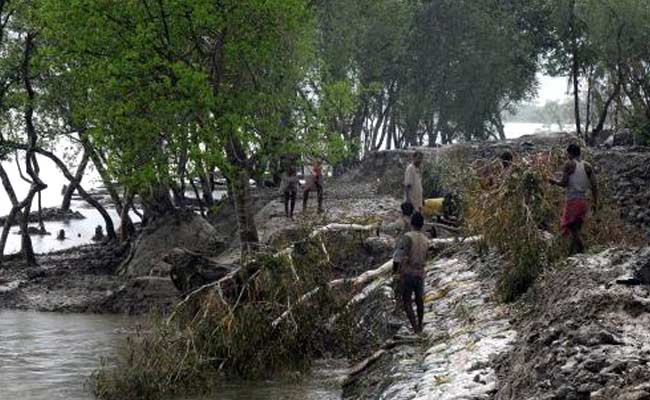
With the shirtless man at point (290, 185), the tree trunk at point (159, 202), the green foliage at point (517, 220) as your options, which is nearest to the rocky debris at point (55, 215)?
the tree trunk at point (159, 202)

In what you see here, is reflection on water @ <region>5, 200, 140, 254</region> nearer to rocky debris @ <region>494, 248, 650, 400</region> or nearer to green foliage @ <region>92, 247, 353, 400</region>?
green foliage @ <region>92, 247, 353, 400</region>

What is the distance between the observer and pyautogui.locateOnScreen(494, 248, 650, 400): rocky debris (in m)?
10.3

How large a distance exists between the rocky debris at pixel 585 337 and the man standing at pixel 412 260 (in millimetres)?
1650

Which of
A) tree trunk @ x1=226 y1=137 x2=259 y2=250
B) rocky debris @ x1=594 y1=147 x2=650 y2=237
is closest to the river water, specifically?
tree trunk @ x1=226 y1=137 x2=259 y2=250

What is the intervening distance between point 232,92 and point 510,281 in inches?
426

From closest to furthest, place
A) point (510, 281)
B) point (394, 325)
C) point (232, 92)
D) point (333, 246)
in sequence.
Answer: point (510, 281), point (394, 325), point (333, 246), point (232, 92)

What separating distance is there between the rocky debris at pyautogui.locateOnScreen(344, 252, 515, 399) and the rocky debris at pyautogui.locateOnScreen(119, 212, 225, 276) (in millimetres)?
14239

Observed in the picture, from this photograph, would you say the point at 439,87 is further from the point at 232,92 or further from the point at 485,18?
the point at 232,92

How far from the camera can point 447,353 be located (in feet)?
49.3

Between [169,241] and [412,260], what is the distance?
18040 mm

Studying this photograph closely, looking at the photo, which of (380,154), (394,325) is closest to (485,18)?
(380,154)

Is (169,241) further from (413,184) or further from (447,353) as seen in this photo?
(447,353)

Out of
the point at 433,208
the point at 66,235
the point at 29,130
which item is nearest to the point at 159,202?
the point at 29,130

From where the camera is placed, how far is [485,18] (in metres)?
54.7
